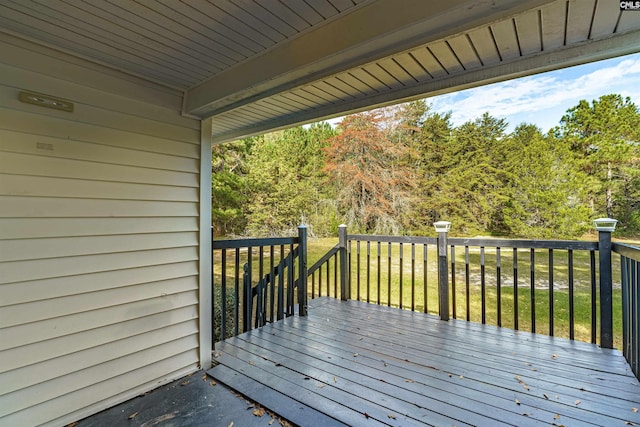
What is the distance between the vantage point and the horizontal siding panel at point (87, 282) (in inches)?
63.4

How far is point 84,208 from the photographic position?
185cm

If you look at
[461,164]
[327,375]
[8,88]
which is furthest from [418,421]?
[461,164]

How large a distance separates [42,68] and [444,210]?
10.5 m

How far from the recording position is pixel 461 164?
33.6 ft

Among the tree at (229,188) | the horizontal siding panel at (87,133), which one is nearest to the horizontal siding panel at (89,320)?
the horizontal siding panel at (87,133)

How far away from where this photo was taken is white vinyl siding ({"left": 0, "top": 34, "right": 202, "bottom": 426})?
1.60 meters

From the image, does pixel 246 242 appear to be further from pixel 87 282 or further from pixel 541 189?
pixel 541 189

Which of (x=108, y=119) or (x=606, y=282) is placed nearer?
(x=108, y=119)

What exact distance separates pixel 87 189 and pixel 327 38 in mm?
1810

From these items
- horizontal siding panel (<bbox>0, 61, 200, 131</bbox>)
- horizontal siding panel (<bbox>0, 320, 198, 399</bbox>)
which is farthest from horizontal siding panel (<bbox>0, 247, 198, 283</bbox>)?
horizontal siding panel (<bbox>0, 61, 200, 131</bbox>)

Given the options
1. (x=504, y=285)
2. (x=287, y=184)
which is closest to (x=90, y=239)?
(x=504, y=285)

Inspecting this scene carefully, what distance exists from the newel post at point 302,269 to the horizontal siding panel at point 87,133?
158cm

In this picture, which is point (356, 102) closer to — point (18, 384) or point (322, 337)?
point (322, 337)

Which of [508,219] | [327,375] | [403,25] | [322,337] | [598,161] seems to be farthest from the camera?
[508,219]
